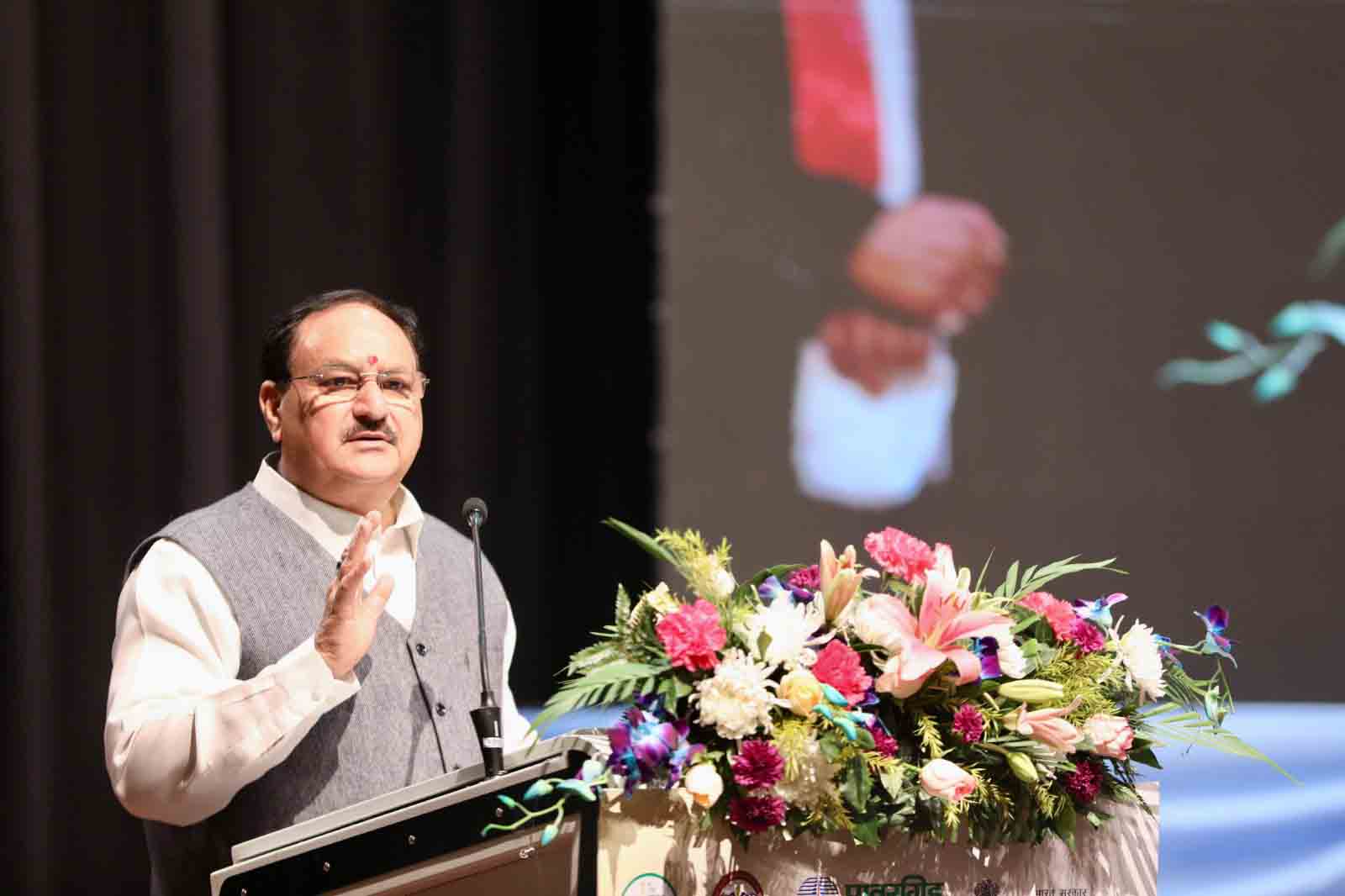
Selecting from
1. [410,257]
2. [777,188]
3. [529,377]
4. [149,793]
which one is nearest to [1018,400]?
[777,188]

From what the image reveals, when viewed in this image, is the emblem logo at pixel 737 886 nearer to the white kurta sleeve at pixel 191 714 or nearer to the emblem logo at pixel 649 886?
the emblem logo at pixel 649 886

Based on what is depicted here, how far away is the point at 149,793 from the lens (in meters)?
1.92

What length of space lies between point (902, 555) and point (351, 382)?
0.96m

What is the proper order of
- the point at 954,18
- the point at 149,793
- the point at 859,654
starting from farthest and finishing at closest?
the point at 954,18, the point at 149,793, the point at 859,654

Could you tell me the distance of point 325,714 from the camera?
212 cm

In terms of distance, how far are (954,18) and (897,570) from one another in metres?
2.75

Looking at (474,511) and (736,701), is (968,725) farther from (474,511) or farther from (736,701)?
(474,511)

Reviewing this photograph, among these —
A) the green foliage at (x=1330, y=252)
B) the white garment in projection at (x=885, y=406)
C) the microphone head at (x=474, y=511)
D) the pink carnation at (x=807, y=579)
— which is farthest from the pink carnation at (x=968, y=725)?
the green foliage at (x=1330, y=252)

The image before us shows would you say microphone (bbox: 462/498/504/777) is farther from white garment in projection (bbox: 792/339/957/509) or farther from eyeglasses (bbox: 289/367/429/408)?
white garment in projection (bbox: 792/339/957/509)

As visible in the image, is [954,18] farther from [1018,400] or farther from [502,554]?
[502,554]

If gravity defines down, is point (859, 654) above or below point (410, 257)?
below

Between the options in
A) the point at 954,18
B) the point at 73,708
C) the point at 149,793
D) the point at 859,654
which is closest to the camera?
the point at 859,654

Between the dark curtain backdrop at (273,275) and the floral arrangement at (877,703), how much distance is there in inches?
95.0

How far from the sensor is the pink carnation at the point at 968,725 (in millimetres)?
1589
